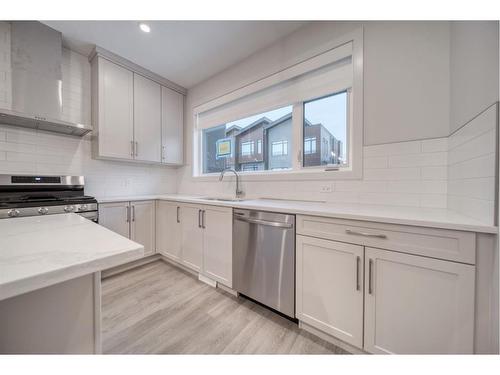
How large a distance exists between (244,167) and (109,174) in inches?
73.0

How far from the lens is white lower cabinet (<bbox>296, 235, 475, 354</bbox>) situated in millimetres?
904

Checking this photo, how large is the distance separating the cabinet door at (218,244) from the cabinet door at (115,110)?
1.49 metres

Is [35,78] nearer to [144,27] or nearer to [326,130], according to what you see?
[144,27]

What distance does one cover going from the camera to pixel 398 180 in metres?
1.49

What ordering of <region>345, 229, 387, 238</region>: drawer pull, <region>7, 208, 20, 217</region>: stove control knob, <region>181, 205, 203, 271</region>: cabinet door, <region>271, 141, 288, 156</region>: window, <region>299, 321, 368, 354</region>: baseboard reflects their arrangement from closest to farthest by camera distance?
<region>345, 229, 387, 238</region>: drawer pull
<region>299, 321, 368, 354</region>: baseboard
<region>7, 208, 20, 217</region>: stove control knob
<region>181, 205, 203, 271</region>: cabinet door
<region>271, 141, 288, 156</region>: window

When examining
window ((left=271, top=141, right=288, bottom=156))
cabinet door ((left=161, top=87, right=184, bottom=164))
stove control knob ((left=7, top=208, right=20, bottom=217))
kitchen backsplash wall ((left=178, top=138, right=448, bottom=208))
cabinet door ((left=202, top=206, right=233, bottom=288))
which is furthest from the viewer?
cabinet door ((left=161, top=87, right=184, bottom=164))

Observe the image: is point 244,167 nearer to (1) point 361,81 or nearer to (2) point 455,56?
(1) point 361,81

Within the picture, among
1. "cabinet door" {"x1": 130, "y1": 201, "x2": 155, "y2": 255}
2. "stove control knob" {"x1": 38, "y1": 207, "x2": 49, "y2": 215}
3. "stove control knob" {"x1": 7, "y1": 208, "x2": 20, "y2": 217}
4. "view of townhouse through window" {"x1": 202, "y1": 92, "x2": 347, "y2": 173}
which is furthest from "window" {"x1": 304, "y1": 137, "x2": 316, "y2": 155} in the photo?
"stove control knob" {"x1": 7, "y1": 208, "x2": 20, "y2": 217}

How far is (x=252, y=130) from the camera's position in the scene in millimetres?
2566

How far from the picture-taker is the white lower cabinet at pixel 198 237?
1867 millimetres

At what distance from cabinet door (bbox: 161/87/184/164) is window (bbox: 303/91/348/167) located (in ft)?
6.84

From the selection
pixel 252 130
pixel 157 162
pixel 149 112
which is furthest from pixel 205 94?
pixel 157 162

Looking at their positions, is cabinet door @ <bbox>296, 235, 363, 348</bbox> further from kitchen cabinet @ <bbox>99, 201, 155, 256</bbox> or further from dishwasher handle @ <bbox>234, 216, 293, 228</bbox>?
kitchen cabinet @ <bbox>99, 201, 155, 256</bbox>

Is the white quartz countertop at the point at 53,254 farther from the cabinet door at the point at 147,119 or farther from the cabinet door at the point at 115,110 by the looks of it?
the cabinet door at the point at 147,119
